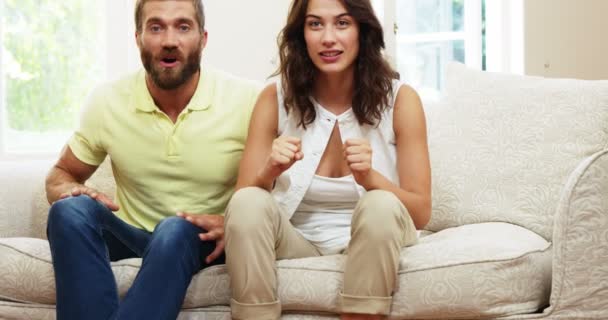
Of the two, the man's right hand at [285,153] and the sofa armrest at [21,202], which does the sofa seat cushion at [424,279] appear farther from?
the sofa armrest at [21,202]

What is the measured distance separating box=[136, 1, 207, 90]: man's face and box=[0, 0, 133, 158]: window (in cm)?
179

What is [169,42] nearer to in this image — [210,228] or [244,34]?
[210,228]

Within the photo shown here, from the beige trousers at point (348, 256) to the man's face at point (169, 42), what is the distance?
437 mm

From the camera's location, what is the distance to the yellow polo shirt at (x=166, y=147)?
1977 millimetres

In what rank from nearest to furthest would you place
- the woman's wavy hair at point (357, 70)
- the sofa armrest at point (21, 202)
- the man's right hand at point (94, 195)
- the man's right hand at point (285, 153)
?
the man's right hand at point (285, 153)
the man's right hand at point (94, 195)
the woman's wavy hair at point (357, 70)
the sofa armrest at point (21, 202)

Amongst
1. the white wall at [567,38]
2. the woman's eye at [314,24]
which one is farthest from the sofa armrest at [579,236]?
the white wall at [567,38]

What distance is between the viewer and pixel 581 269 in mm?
1686

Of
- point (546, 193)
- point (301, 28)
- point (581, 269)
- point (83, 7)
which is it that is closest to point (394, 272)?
point (581, 269)

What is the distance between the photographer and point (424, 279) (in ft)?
5.54

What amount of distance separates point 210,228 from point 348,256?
35 cm

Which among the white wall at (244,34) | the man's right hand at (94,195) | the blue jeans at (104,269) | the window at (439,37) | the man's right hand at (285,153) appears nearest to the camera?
the blue jeans at (104,269)

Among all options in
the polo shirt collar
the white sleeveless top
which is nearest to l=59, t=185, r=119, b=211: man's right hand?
the polo shirt collar

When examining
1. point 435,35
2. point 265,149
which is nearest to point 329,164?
point 265,149

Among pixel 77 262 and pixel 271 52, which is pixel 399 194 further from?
pixel 271 52
